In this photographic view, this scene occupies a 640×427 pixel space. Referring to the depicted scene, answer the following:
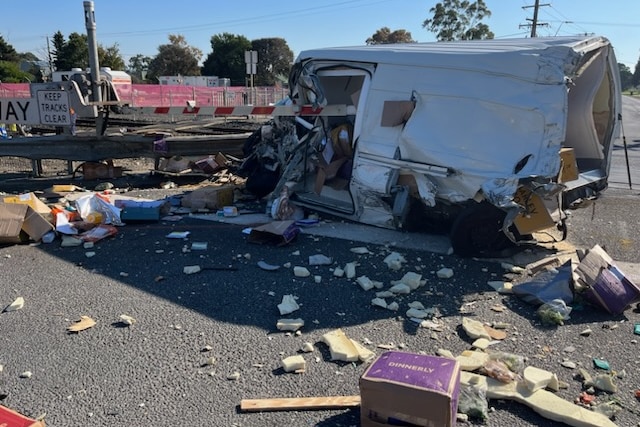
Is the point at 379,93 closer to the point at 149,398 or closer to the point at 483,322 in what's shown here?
the point at 483,322

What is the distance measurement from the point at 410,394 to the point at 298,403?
0.74 m

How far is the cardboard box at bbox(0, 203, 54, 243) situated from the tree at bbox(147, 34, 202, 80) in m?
75.1

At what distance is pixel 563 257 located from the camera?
5.41m

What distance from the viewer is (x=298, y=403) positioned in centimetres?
294

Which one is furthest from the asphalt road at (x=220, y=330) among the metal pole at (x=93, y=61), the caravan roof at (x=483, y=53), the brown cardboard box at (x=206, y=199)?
the metal pole at (x=93, y=61)

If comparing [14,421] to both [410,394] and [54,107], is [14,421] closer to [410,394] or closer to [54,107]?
[410,394]

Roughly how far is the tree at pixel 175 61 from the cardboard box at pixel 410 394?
7900 centimetres

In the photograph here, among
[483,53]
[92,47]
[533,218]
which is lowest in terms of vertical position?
[533,218]

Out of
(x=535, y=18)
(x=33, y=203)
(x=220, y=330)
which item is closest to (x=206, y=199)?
(x=33, y=203)

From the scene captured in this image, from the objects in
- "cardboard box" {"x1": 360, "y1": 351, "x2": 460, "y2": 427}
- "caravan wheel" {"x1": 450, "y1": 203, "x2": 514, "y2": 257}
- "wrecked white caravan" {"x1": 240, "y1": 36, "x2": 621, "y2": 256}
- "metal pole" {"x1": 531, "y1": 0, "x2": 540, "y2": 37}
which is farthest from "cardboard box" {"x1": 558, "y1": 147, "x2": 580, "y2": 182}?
"metal pole" {"x1": 531, "y1": 0, "x2": 540, "y2": 37}

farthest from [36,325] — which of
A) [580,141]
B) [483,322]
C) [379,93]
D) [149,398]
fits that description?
[580,141]

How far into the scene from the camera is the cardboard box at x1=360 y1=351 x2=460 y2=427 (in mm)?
2467

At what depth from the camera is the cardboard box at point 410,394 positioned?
2.47 meters

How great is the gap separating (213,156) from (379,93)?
4781 mm
